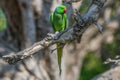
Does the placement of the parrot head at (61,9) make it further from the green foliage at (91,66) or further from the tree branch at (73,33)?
the green foliage at (91,66)

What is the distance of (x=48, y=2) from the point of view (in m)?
8.73

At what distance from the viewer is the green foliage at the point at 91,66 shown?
44.9ft

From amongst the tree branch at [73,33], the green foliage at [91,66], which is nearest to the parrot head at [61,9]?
the tree branch at [73,33]

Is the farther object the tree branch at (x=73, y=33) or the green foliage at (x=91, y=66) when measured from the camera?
the green foliage at (x=91, y=66)

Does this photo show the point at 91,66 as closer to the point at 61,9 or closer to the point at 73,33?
the point at 61,9

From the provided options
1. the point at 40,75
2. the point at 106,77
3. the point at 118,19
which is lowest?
the point at 106,77

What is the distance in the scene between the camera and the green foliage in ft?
44.9

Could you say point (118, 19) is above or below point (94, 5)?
above

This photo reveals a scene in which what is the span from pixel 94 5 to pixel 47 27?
4.04 m

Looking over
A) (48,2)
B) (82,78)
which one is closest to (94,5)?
(48,2)

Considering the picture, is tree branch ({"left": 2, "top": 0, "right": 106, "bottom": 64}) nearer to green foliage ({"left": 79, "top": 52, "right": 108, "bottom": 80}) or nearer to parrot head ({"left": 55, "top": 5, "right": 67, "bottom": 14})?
parrot head ({"left": 55, "top": 5, "right": 67, "bottom": 14})

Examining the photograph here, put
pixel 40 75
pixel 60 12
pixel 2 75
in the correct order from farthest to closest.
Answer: pixel 40 75
pixel 2 75
pixel 60 12

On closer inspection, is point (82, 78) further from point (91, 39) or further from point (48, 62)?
point (48, 62)

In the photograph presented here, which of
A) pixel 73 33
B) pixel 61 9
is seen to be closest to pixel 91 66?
pixel 61 9
